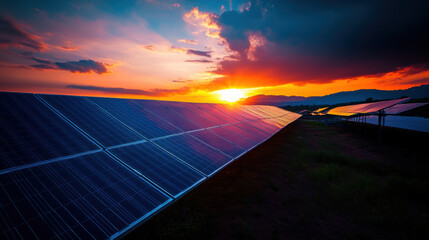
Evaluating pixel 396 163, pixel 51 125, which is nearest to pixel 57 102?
pixel 51 125

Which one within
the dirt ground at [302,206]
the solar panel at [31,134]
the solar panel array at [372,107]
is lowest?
the dirt ground at [302,206]

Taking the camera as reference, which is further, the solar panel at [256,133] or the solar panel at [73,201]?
the solar panel at [256,133]

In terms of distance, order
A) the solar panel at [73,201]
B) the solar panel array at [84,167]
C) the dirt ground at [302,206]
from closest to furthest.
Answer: the solar panel at [73,201]
the solar panel array at [84,167]
the dirt ground at [302,206]

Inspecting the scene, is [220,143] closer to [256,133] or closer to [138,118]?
[138,118]

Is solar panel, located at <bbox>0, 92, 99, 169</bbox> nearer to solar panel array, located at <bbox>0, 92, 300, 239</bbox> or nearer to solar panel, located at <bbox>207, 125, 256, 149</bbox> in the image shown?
solar panel array, located at <bbox>0, 92, 300, 239</bbox>

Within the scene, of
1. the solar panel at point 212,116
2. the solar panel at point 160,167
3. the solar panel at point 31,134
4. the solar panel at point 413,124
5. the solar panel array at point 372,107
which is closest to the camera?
the solar panel at point 31,134

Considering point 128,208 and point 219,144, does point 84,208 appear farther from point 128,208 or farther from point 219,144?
point 219,144

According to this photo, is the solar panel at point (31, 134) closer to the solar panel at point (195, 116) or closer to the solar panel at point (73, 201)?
the solar panel at point (73, 201)

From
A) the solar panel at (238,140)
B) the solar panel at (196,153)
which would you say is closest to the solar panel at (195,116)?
the solar panel at (238,140)
